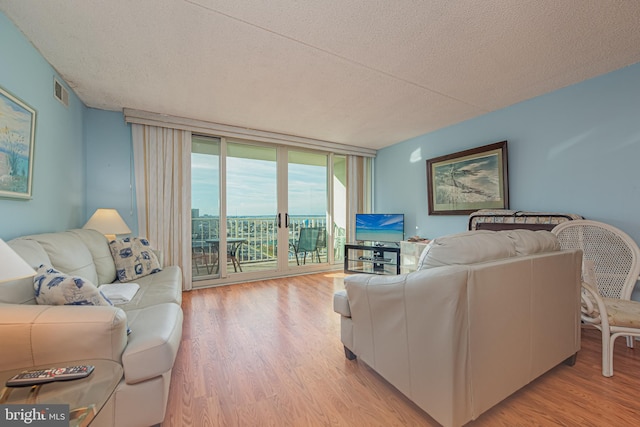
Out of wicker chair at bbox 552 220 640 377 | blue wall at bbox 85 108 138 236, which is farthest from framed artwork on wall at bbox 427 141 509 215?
blue wall at bbox 85 108 138 236

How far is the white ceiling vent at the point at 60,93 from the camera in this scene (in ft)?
7.59

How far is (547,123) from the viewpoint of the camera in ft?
9.07

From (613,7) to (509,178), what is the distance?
178cm

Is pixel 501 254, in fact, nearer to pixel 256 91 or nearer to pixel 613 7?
pixel 613 7

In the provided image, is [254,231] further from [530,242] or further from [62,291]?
[530,242]

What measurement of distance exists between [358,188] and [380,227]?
1013mm

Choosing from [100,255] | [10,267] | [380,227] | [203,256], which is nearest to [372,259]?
[380,227]

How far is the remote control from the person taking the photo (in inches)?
33.2

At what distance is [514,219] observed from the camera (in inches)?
111

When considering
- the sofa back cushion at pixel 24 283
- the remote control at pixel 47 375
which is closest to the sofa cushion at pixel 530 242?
the remote control at pixel 47 375

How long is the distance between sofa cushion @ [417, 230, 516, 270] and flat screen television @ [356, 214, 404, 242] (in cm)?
297

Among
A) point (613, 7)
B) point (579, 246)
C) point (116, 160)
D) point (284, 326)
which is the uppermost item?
point (613, 7)

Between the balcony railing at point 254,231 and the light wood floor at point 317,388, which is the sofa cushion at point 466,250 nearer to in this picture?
the light wood floor at point 317,388

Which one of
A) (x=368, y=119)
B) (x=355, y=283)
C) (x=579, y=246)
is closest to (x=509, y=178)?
(x=579, y=246)
